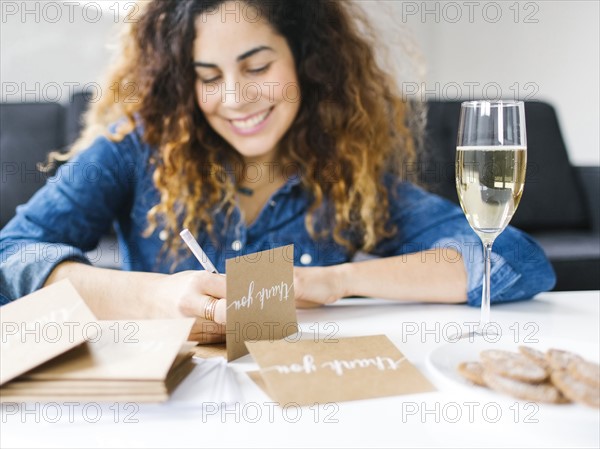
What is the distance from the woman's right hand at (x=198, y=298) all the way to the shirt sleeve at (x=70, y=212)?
0.23 m

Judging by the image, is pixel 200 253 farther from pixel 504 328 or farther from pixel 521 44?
pixel 521 44

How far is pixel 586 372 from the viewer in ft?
1.67

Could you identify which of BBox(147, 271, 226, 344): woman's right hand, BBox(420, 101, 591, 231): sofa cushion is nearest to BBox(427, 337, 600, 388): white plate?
BBox(147, 271, 226, 344): woman's right hand

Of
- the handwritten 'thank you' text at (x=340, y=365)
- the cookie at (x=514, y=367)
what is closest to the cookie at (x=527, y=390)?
the cookie at (x=514, y=367)

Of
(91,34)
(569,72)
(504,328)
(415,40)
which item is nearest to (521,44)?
(569,72)

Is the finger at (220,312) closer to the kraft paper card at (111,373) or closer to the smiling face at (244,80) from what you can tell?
the kraft paper card at (111,373)

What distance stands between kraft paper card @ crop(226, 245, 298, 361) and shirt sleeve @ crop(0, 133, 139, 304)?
1.31ft

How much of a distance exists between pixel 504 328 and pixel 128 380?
48cm

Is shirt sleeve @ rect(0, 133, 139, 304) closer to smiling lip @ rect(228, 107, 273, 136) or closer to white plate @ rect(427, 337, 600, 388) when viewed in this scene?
smiling lip @ rect(228, 107, 273, 136)

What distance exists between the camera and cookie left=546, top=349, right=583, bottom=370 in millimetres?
517

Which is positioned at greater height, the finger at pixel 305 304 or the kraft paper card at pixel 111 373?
the kraft paper card at pixel 111 373

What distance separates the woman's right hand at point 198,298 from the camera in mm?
739

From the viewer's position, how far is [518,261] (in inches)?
39.3

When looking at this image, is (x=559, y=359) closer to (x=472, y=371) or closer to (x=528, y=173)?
(x=472, y=371)
